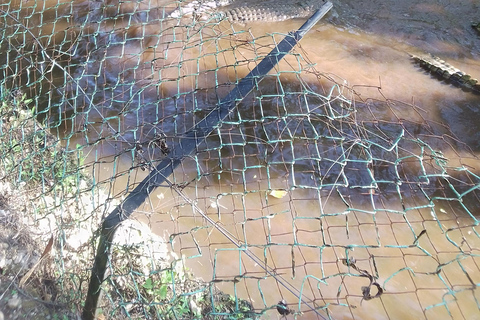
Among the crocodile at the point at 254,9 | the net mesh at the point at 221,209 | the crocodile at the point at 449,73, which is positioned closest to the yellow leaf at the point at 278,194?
the net mesh at the point at 221,209

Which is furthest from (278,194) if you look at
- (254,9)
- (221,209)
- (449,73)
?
(254,9)

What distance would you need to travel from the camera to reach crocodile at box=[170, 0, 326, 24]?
5359 millimetres

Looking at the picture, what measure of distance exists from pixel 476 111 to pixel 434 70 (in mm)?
768

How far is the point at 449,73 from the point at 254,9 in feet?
9.82

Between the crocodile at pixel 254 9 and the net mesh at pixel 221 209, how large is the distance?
4.58 feet

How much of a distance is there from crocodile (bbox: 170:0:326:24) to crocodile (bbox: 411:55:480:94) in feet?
6.75

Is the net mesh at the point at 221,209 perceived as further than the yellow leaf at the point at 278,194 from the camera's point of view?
No

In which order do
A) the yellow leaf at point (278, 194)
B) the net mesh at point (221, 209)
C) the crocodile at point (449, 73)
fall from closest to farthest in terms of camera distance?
1. the net mesh at point (221, 209)
2. the yellow leaf at point (278, 194)
3. the crocodile at point (449, 73)

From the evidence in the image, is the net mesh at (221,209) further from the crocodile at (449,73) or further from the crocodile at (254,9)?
the crocodile at (254,9)

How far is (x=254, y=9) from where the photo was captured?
5.54 metres

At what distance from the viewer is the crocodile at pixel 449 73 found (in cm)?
450

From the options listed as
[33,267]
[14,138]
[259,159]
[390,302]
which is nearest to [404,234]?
[390,302]

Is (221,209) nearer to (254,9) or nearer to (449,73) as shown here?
(449,73)

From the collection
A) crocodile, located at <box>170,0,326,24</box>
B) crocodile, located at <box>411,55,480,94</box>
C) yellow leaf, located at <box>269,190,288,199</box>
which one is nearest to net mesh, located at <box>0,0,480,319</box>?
yellow leaf, located at <box>269,190,288,199</box>
